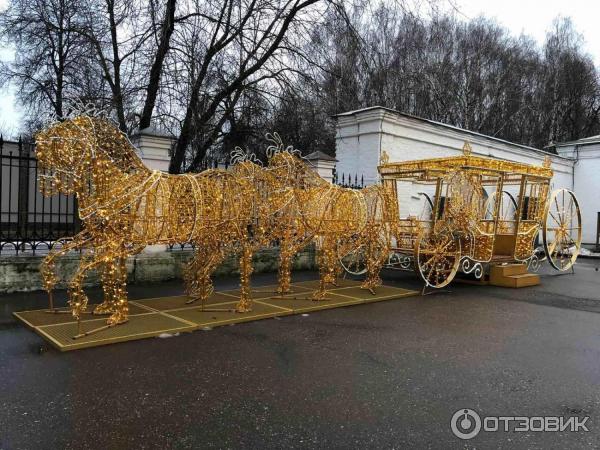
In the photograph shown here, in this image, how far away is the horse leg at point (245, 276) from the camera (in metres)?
6.30

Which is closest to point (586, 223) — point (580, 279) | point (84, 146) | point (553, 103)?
point (580, 279)

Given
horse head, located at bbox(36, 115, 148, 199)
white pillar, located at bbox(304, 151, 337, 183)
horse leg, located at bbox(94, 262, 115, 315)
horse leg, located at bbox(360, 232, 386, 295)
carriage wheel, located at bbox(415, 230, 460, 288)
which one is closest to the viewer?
horse head, located at bbox(36, 115, 148, 199)

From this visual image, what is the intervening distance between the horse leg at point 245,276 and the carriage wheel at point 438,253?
135 inches

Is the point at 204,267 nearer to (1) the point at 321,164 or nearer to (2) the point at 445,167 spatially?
(2) the point at 445,167

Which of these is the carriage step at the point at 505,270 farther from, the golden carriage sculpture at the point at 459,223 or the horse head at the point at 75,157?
the horse head at the point at 75,157

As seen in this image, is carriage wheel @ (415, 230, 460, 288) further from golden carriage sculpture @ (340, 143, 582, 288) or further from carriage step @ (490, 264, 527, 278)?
carriage step @ (490, 264, 527, 278)

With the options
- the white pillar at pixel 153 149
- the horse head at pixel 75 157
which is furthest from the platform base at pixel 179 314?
the white pillar at pixel 153 149

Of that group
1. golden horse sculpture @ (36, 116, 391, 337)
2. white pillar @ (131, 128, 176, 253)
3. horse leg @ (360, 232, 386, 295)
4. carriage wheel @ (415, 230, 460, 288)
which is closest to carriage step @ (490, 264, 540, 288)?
carriage wheel @ (415, 230, 460, 288)

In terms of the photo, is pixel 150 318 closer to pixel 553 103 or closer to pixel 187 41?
pixel 187 41

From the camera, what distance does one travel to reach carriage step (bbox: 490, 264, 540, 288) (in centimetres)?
962

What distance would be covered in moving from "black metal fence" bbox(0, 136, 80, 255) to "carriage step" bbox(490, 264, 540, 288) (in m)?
7.87

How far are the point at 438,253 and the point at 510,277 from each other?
1.99 m

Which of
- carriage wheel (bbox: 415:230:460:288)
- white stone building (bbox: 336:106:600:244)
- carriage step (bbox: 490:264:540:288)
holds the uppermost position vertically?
white stone building (bbox: 336:106:600:244)

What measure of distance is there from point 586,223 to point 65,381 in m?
21.0
